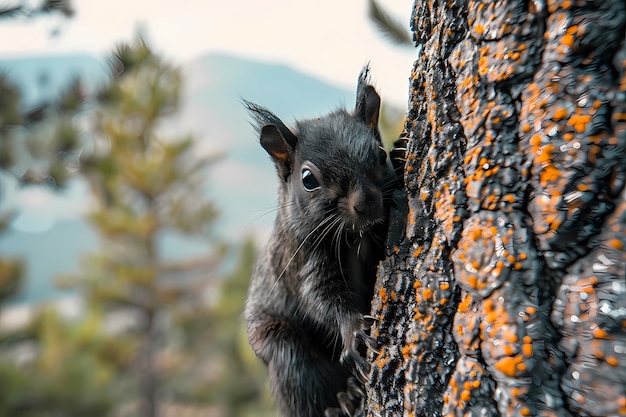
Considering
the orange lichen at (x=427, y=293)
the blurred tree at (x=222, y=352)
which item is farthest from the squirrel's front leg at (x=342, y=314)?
the blurred tree at (x=222, y=352)

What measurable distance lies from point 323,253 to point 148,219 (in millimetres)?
9682

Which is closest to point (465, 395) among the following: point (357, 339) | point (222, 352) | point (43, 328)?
point (357, 339)

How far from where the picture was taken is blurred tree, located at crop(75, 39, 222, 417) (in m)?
10.3

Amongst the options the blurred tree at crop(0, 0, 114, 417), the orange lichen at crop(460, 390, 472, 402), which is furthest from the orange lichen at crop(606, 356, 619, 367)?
the blurred tree at crop(0, 0, 114, 417)

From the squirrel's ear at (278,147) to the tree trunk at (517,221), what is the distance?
60 centimetres

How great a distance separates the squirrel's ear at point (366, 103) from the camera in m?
1.57

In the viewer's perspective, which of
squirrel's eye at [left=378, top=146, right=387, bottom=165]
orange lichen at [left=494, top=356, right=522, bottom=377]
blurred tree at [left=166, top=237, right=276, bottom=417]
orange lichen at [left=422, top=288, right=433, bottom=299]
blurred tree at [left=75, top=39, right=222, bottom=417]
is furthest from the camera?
blurred tree at [left=166, top=237, right=276, bottom=417]

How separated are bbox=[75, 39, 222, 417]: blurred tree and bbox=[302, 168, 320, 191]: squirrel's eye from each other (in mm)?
9120

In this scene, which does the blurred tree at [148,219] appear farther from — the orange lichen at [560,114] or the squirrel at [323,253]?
the orange lichen at [560,114]

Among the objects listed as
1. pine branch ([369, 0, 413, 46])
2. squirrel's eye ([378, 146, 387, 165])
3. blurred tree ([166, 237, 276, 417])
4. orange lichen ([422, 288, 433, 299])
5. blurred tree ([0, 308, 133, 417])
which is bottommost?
blurred tree ([166, 237, 276, 417])

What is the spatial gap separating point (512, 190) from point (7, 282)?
297 inches

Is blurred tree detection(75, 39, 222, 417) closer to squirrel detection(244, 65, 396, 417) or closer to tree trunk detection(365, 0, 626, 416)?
squirrel detection(244, 65, 396, 417)

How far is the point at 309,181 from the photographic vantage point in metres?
1.47

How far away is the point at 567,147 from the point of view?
759 mm
